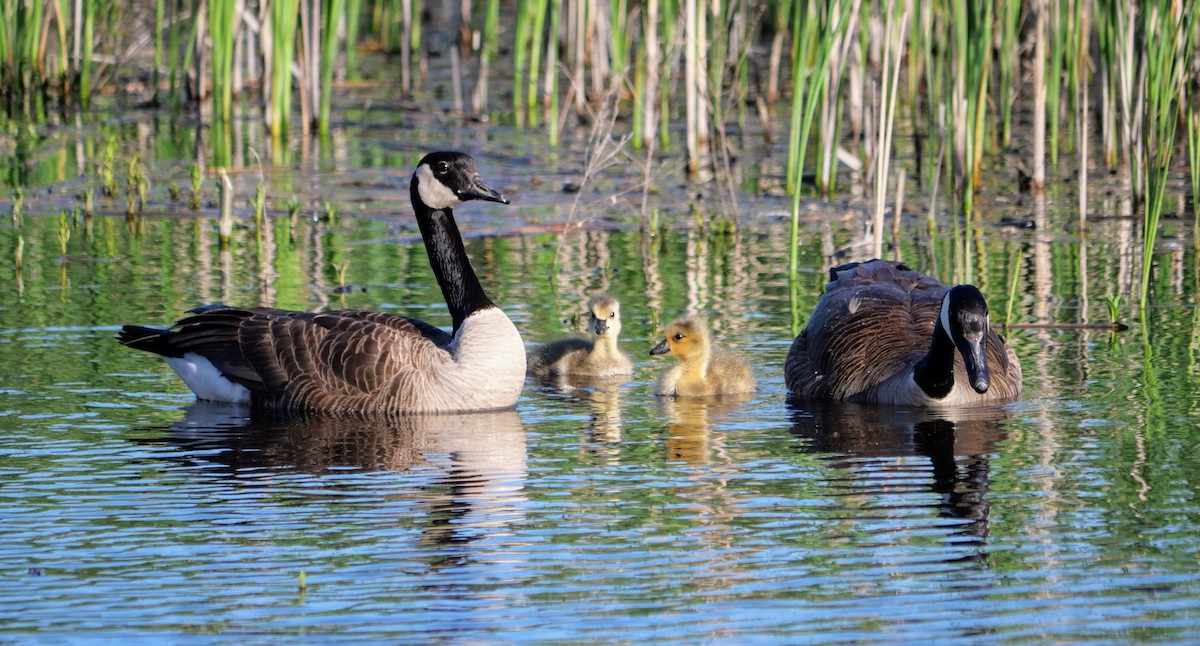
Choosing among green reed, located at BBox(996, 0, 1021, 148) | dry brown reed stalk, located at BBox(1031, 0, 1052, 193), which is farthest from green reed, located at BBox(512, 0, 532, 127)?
dry brown reed stalk, located at BBox(1031, 0, 1052, 193)

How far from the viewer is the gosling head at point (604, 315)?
34.3ft

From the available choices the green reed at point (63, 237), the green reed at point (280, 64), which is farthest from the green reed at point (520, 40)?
the green reed at point (63, 237)

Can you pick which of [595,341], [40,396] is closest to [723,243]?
[595,341]

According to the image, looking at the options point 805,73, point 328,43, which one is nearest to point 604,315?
point 805,73

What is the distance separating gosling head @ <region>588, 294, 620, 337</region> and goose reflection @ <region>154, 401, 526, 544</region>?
108 cm

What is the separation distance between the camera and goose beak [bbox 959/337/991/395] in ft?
28.3

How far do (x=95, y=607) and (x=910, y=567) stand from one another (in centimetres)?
273

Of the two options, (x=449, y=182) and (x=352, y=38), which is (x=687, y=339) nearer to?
(x=449, y=182)

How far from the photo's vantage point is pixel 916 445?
8.51 m

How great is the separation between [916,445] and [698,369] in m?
1.81

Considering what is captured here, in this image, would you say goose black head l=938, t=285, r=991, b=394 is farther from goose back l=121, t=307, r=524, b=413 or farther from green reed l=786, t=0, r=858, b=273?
green reed l=786, t=0, r=858, b=273

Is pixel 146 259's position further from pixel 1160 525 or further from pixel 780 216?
pixel 1160 525

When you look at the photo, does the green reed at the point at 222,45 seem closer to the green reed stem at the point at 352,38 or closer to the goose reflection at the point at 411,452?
the green reed stem at the point at 352,38

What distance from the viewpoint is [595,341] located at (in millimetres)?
10562
